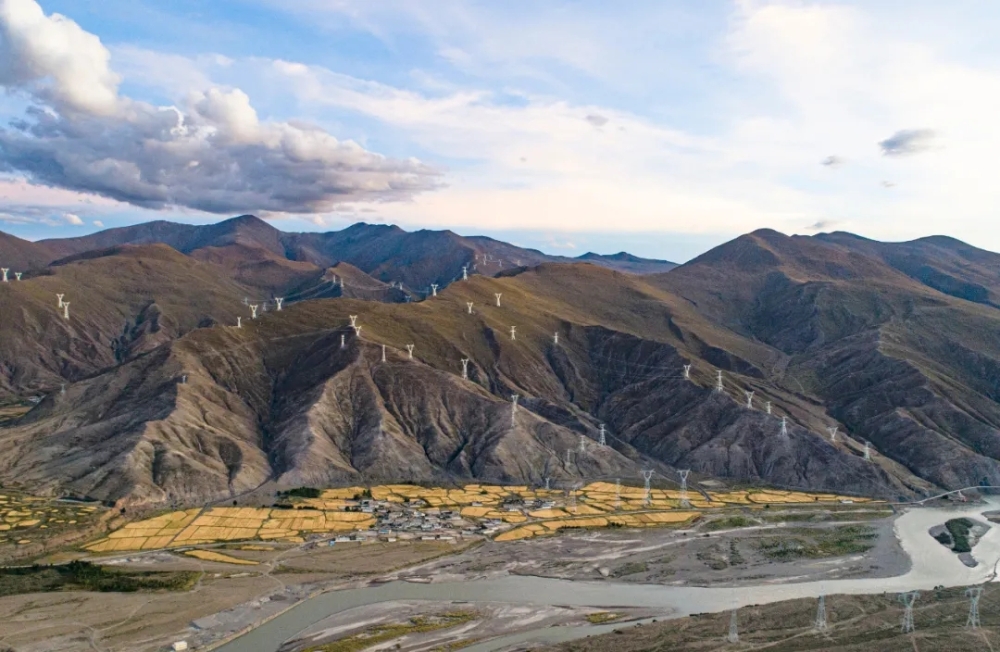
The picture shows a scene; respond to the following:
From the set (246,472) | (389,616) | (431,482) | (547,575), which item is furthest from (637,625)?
(246,472)

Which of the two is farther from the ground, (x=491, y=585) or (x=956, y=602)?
(x=956, y=602)

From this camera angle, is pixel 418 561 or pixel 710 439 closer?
pixel 418 561

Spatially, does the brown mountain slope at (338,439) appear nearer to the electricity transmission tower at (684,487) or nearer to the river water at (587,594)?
the electricity transmission tower at (684,487)

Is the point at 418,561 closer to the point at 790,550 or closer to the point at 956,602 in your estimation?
the point at 790,550

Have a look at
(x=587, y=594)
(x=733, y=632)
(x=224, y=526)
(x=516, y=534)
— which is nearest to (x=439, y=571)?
(x=587, y=594)

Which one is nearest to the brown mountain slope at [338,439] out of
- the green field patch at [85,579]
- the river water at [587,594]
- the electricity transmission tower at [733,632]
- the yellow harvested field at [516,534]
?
the yellow harvested field at [516,534]

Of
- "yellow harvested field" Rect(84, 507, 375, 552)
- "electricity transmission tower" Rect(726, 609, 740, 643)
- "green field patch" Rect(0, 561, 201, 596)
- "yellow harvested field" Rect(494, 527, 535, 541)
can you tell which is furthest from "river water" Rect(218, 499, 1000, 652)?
"yellow harvested field" Rect(84, 507, 375, 552)

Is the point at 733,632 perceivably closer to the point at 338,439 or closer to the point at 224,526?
the point at 224,526
